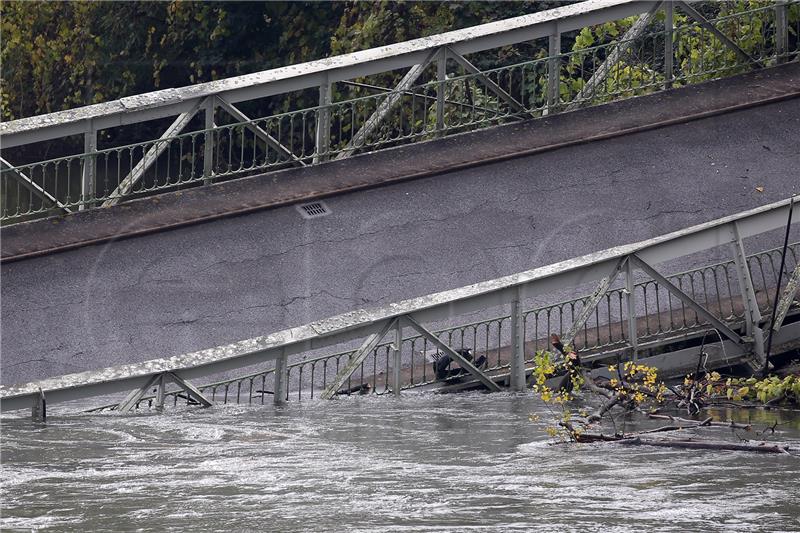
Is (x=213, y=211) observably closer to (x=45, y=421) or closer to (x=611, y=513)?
(x=45, y=421)

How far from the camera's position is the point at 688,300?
12.0m

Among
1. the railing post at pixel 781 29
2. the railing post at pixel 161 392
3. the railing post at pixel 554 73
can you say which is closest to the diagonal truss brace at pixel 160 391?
the railing post at pixel 161 392

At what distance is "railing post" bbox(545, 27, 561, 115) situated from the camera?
52.2 ft

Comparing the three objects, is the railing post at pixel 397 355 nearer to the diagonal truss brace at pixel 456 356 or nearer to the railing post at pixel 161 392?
the diagonal truss brace at pixel 456 356

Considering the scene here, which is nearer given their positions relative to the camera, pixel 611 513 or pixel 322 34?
pixel 611 513

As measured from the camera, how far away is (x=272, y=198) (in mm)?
14812

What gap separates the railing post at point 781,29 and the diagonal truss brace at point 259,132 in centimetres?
571

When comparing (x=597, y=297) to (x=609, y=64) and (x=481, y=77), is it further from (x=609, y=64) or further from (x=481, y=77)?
(x=609, y=64)

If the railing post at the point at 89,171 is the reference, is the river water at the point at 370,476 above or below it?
below

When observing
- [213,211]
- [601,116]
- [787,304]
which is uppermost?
[601,116]

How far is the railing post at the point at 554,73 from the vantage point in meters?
15.9

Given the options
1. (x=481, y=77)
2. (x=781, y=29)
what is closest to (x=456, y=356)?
(x=481, y=77)

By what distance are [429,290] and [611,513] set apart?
24.1 ft

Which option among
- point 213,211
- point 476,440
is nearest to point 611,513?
point 476,440
